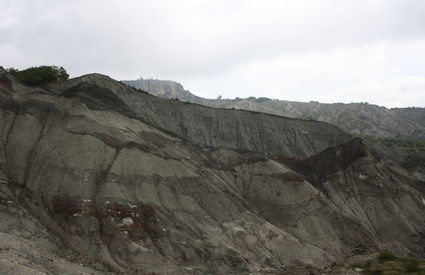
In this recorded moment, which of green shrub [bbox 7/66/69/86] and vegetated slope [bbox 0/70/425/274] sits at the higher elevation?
green shrub [bbox 7/66/69/86]

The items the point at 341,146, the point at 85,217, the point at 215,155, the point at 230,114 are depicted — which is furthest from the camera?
the point at 230,114

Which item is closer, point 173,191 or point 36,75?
point 173,191

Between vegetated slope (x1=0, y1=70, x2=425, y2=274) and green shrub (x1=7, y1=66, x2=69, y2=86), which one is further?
green shrub (x1=7, y1=66, x2=69, y2=86)

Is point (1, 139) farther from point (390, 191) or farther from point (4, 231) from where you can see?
point (390, 191)

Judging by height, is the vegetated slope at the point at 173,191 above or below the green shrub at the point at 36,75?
below

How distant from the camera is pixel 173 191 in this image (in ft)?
130

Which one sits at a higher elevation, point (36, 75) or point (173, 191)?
point (36, 75)

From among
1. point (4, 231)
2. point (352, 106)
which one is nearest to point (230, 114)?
point (4, 231)

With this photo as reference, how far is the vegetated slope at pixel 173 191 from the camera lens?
33.3 meters

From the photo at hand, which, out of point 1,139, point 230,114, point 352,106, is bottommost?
point 1,139

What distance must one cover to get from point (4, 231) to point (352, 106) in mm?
185876

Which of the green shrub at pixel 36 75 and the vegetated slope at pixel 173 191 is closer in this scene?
the vegetated slope at pixel 173 191

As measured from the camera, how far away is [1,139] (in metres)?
40.0

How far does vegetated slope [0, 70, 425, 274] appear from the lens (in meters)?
33.3
